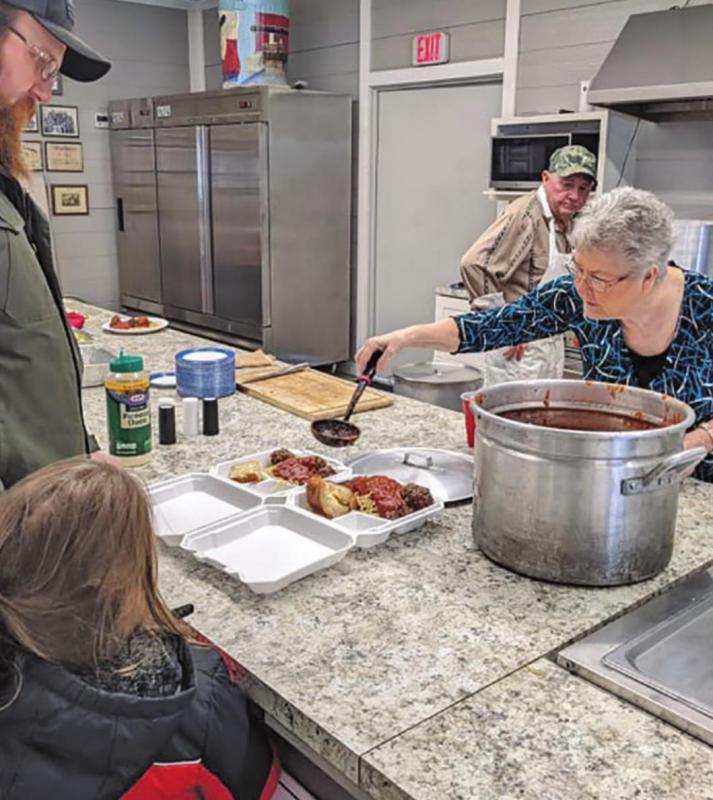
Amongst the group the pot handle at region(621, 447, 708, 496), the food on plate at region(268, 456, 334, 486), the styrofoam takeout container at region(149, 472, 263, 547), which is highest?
the pot handle at region(621, 447, 708, 496)

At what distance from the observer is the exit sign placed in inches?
185

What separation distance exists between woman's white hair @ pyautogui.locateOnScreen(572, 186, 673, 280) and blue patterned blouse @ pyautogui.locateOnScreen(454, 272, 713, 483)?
0.19m

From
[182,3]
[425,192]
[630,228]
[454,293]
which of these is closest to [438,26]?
[425,192]

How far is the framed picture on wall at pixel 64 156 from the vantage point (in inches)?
239

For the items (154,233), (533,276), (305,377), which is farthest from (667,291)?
(154,233)

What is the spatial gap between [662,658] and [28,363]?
3.47 ft

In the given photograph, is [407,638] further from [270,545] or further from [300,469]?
[300,469]

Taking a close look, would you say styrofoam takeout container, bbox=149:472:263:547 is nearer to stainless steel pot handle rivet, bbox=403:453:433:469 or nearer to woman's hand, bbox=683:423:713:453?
stainless steel pot handle rivet, bbox=403:453:433:469

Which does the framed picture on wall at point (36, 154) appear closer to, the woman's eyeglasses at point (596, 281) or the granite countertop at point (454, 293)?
the granite countertop at point (454, 293)

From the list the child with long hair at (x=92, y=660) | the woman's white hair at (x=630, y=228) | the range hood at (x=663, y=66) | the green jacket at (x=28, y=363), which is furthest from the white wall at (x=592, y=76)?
the child with long hair at (x=92, y=660)

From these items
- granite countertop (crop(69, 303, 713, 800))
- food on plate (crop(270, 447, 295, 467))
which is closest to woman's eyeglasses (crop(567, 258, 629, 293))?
granite countertop (crop(69, 303, 713, 800))

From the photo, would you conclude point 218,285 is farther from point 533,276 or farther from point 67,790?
point 67,790

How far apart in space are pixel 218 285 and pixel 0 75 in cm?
404

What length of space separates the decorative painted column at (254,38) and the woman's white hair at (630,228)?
3.89 meters
